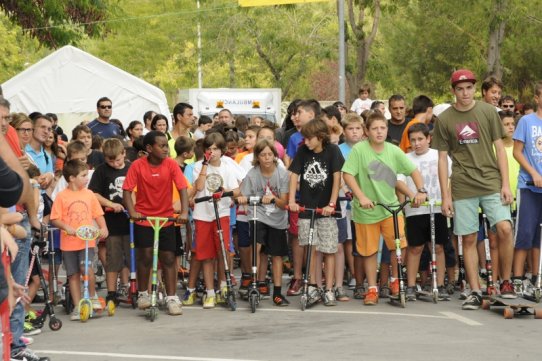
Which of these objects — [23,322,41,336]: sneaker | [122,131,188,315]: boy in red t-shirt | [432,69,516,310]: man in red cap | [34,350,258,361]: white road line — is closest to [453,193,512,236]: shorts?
[432,69,516,310]: man in red cap

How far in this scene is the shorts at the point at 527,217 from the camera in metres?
13.5

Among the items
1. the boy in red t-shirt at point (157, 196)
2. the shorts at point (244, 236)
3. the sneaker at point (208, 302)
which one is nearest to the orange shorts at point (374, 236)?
the shorts at point (244, 236)

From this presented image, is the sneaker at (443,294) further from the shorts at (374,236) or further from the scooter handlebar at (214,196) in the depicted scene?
the scooter handlebar at (214,196)

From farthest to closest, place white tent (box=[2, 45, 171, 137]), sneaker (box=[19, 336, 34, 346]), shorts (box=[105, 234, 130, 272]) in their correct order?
white tent (box=[2, 45, 171, 137]) → shorts (box=[105, 234, 130, 272]) → sneaker (box=[19, 336, 34, 346])

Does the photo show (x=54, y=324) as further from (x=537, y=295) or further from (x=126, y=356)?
(x=537, y=295)

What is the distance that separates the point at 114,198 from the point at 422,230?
3.26 m

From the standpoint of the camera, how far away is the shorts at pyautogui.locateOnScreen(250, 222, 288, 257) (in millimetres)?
13570

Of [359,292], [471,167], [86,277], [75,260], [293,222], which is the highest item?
[471,167]

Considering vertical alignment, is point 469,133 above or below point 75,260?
above

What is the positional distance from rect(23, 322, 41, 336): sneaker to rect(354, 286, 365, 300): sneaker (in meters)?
3.85

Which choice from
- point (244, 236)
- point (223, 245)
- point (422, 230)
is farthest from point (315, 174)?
point (244, 236)

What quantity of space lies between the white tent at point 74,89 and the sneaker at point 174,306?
17.3m

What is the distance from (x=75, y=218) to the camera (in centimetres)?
1249

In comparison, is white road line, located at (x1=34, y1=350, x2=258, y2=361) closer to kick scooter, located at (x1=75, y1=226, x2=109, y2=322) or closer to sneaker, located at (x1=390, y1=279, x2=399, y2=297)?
kick scooter, located at (x1=75, y1=226, x2=109, y2=322)
